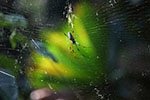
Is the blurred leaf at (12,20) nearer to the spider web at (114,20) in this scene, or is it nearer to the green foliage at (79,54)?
the spider web at (114,20)

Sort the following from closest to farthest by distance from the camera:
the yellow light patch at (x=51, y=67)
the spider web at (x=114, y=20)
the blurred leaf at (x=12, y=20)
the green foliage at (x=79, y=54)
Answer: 1. the spider web at (x=114, y=20)
2. the green foliage at (x=79, y=54)
3. the yellow light patch at (x=51, y=67)
4. the blurred leaf at (x=12, y=20)

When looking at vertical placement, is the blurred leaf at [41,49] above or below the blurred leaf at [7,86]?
above

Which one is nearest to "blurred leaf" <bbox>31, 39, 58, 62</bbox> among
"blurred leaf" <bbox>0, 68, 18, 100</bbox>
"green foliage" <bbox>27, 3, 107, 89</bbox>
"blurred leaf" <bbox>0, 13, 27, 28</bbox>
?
"green foliage" <bbox>27, 3, 107, 89</bbox>

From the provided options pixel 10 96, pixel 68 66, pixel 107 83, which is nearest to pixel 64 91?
pixel 68 66

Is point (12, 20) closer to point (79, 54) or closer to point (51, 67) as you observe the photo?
point (51, 67)

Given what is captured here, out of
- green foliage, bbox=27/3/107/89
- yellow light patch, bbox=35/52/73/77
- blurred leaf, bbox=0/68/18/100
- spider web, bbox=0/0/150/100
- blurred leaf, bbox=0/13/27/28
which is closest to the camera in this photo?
spider web, bbox=0/0/150/100

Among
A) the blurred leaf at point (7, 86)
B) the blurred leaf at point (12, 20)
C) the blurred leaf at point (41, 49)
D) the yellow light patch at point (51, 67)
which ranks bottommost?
the blurred leaf at point (7, 86)

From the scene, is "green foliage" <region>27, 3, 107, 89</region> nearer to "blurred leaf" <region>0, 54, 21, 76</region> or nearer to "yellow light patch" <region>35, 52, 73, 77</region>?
"yellow light patch" <region>35, 52, 73, 77</region>

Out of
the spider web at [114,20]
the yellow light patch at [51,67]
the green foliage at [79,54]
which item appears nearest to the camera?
the spider web at [114,20]

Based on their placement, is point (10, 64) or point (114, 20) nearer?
point (114, 20)

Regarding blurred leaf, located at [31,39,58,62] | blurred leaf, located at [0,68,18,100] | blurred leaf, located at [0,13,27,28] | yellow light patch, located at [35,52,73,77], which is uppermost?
blurred leaf, located at [0,13,27,28]

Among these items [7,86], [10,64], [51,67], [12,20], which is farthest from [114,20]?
[7,86]

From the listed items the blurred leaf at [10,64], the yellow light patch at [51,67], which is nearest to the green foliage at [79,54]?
the yellow light patch at [51,67]
